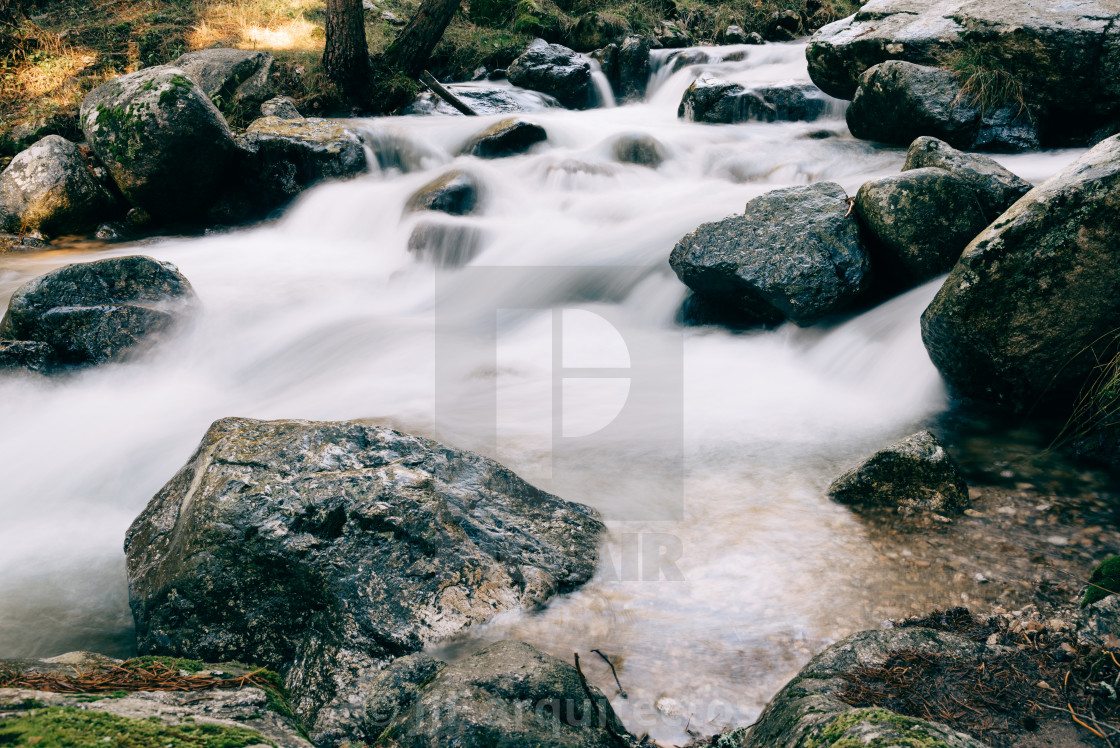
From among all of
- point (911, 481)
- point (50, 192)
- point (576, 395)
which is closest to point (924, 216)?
point (911, 481)

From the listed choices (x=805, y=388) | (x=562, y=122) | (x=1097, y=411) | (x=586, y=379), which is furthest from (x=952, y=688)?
(x=562, y=122)

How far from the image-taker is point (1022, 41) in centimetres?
759

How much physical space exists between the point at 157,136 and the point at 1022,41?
34.0 feet

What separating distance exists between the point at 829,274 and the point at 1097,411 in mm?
2087

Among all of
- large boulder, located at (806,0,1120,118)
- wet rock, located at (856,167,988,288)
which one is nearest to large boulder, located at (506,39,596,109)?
large boulder, located at (806,0,1120,118)

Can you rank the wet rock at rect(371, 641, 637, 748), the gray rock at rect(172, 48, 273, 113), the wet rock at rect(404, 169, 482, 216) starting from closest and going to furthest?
1. the wet rock at rect(371, 641, 637, 748)
2. the wet rock at rect(404, 169, 482, 216)
3. the gray rock at rect(172, 48, 273, 113)

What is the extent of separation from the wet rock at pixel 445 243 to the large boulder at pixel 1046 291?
17.1ft

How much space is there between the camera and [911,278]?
5.49 metres

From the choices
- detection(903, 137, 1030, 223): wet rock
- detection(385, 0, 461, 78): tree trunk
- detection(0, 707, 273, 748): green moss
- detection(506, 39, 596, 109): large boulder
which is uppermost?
detection(385, 0, 461, 78): tree trunk

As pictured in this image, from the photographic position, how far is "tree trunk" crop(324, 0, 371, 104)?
432 inches

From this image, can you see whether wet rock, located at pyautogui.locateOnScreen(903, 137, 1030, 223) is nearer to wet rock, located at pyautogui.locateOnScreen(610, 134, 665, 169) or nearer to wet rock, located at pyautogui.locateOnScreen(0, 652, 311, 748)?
wet rock, located at pyautogui.locateOnScreen(610, 134, 665, 169)

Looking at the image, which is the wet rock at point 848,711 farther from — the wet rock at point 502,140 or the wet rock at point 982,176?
the wet rock at point 502,140

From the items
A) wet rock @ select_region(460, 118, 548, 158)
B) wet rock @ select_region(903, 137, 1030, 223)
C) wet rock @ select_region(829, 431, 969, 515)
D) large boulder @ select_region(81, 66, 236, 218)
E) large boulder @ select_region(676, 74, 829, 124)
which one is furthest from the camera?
large boulder @ select_region(676, 74, 829, 124)

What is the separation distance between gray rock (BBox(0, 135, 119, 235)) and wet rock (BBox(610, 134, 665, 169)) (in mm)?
7055
